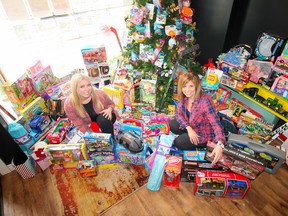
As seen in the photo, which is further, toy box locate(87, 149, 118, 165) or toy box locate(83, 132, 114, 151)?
toy box locate(87, 149, 118, 165)

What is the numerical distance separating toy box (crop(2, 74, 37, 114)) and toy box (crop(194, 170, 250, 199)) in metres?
2.35

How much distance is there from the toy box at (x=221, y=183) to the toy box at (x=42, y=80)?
7.85 feet

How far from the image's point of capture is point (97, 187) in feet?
7.07

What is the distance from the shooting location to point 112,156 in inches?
90.2

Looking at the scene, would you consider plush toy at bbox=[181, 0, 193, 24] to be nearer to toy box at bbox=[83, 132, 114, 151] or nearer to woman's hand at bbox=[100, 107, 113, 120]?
woman's hand at bbox=[100, 107, 113, 120]

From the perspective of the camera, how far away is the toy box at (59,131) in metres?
2.45

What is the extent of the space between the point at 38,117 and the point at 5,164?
0.66m

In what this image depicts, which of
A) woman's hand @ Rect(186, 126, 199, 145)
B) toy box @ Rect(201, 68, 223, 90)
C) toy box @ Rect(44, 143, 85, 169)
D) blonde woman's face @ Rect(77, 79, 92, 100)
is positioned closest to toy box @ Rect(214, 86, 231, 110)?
toy box @ Rect(201, 68, 223, 90)

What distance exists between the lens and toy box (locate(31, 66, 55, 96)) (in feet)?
8.95

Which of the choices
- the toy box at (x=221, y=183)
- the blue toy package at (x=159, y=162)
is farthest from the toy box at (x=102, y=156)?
the toy box at (x=221, y=183)

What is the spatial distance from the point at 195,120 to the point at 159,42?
1126 millimetres

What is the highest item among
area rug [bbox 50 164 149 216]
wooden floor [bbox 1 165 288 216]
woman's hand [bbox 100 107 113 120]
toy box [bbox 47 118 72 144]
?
woman's hand [bbox 100 107 113 120]


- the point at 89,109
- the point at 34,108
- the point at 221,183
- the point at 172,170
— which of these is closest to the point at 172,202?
the point at 172,170

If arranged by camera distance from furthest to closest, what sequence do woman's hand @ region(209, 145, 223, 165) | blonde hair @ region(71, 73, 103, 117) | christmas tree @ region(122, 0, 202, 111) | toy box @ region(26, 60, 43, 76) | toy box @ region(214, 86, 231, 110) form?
toy box @ region(214, 86, 231, 110) < toy box @ region(26, 60, 43, 76) < christmas tree @ region(122, 0, 202, 111) < blonde hair @ region(71, 73, 103, 117) < woman's hand @ region(209, 145, 223, 165)
